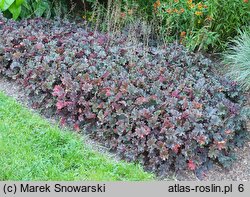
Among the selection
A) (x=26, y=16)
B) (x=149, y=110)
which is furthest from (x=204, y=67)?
(x=26, y=16)

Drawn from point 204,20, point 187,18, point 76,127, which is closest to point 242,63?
point 204,20

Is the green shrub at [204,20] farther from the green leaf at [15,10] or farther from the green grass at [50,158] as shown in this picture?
the green grass at [50,158]

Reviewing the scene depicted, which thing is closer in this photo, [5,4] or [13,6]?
[5,4]

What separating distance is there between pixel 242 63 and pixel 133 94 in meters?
1.68

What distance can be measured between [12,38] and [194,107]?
265cm

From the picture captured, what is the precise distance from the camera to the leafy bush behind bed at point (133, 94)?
454cm

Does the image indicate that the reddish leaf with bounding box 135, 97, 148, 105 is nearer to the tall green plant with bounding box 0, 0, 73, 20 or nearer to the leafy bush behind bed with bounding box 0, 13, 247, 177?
the leafy bush behind bed with bounding box 0, 13, 247, 177

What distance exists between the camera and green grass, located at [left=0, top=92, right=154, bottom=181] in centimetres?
418

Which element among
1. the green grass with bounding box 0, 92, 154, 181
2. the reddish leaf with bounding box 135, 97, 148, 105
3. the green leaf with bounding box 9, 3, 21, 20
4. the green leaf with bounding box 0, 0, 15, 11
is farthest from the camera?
the green leaf with bounding box 9, 3, 21, 20

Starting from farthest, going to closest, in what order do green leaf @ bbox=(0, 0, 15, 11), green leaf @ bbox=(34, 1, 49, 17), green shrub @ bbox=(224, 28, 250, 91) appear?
1. green leaf @ bbox=(34, 1, 49, 17)
2. green leaf @ bbox=(0, 0, 15, 11)
3. green shrub @ bbox=(224, 28, 250, 91)

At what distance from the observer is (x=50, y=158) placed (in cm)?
443

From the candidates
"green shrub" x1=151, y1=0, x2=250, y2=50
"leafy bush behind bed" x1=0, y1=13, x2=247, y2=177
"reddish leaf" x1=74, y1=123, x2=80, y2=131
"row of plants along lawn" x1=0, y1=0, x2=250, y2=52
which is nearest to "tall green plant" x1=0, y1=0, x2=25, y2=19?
"row of plants along lawn" x1=0, y1=0, x2=250, y2=52

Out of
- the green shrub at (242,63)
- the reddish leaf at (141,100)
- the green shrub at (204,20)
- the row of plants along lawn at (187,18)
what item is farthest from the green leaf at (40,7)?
the reddish leaf at (141,100)

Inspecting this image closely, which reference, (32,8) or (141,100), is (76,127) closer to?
(141,100)
